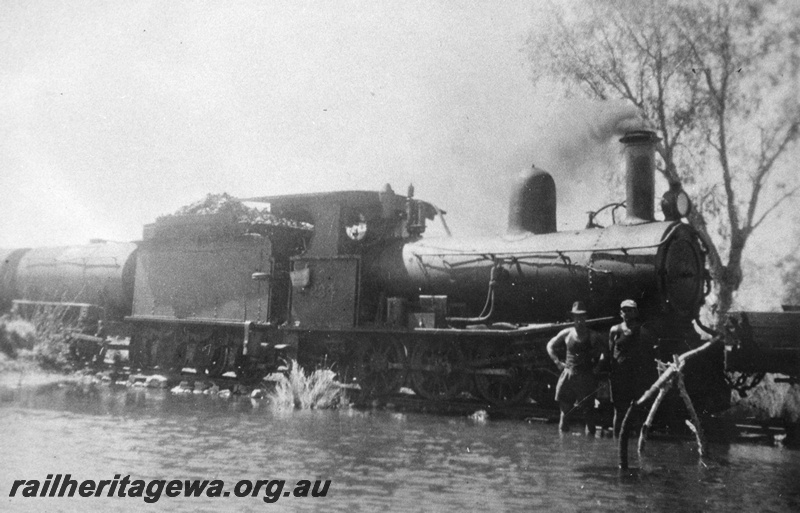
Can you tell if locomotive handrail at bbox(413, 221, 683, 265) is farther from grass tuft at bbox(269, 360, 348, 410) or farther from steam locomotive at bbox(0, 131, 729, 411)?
grass tuft at bbox(269, 360, 348, 410)

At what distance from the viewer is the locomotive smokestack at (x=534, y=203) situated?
10.9 m

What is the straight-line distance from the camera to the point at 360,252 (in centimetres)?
1221

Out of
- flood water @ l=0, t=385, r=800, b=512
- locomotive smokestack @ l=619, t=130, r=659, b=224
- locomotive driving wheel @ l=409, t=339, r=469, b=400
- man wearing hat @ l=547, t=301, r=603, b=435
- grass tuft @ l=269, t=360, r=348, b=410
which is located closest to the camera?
flood water @ l=0, t=385, r=800, b=512

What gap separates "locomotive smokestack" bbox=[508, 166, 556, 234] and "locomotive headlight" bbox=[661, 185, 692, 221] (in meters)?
1.69

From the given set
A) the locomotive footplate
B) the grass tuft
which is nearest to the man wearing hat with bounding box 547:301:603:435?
the locomotive footplate

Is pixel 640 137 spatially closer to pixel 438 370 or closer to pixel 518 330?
pixel 518 330

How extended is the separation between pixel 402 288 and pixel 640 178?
3933mm

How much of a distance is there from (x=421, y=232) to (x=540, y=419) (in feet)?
13.0

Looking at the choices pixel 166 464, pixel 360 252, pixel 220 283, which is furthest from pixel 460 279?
pixel 166 464

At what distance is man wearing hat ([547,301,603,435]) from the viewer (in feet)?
28.7

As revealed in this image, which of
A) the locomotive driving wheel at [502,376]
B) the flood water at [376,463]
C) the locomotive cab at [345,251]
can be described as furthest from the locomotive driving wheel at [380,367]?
the flood water at [376,463]

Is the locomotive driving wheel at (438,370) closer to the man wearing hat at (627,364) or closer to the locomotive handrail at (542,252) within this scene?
the locomotive handrail at (542,252)

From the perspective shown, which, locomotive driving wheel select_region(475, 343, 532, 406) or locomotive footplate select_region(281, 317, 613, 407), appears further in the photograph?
locomotive driving wheel select_region(475, 343, 532, 406)

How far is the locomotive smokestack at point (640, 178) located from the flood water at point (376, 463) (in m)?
3.20
